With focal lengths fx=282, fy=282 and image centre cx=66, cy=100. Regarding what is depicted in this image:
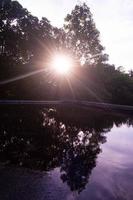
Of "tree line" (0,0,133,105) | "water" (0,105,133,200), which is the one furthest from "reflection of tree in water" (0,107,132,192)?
"tree line" (0,0,133,105)

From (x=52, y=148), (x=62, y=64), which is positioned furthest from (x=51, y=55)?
(x=52, y=148)

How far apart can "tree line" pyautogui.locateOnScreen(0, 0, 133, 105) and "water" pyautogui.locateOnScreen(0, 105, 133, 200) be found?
25040mm

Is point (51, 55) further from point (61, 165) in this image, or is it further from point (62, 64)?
point (61, 165)

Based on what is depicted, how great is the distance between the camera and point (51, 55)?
49812 millimetres

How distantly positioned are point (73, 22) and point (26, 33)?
1044cm

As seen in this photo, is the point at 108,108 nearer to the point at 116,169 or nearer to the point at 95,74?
the point at 95,74

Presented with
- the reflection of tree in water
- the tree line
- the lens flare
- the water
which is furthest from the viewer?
the lens flare

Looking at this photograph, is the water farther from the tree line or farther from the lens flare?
the lens flare

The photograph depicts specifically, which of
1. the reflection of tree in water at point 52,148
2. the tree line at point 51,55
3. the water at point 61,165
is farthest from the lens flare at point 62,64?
the water at point 61,165

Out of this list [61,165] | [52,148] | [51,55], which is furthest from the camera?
[51,55]

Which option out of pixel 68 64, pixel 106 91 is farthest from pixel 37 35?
pixel 106 91

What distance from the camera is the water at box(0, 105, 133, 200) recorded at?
259 inches

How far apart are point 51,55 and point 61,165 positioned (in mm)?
42256

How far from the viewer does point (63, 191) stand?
6.60 m
